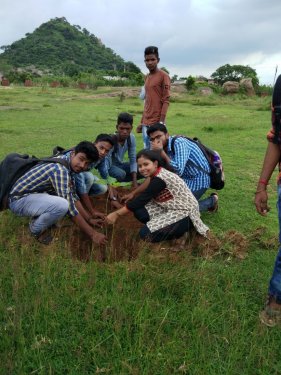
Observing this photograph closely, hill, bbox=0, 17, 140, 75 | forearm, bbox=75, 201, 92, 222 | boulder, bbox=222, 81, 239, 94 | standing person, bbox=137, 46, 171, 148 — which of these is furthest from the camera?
hill, bbox=0, 17, 140, 75

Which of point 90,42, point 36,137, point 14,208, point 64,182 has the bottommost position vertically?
point 36,137

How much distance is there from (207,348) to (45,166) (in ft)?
6.95

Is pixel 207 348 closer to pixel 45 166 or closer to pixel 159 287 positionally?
pixel 159 287

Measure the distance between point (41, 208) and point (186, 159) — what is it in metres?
1.71

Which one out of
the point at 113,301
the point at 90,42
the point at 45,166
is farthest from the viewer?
the point at 90,42

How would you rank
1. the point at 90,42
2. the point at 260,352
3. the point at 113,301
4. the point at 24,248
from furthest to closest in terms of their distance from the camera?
1. the point at 90,42
2. the point at 24,248
3. the point at 113,301
4. the point at 260,352

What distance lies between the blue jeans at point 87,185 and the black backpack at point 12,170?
1.75 ft

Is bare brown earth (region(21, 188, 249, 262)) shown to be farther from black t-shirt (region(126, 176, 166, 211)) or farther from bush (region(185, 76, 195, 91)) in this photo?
bush (region(185, 76, 195, 91))

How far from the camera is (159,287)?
2822 mm

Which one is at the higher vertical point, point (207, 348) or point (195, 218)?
point (195, 218)

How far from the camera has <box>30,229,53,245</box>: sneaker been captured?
3573mm

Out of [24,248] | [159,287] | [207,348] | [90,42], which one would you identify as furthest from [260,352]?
[90,42]

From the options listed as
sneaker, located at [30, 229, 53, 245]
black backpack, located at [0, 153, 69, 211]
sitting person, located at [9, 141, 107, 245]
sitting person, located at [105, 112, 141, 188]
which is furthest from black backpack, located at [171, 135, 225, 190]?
sneaker, located at [30, 229, 53, 245]

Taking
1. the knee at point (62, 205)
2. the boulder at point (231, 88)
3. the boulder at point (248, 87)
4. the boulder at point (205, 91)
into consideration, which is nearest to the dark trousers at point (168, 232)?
the knee at point (62, 205)
